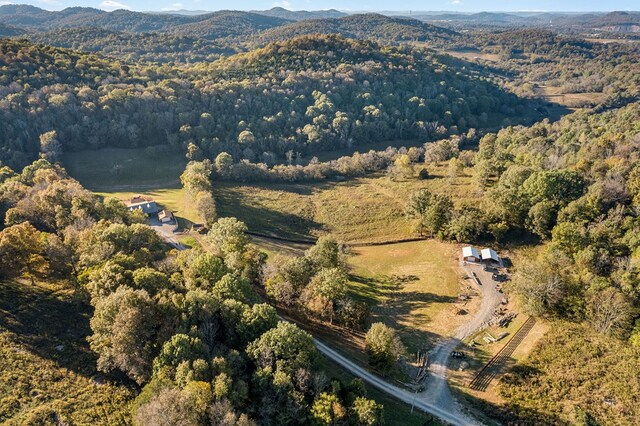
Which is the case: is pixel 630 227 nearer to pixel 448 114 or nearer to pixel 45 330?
pixel 45 330

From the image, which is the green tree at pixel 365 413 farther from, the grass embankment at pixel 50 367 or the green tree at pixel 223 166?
the green tree at pixel 223 166

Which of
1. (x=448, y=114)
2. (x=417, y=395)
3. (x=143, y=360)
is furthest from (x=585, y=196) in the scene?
(x=448, y=114)

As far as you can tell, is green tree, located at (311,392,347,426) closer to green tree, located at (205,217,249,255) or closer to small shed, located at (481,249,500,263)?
green tree, located at (205,217,249,255)

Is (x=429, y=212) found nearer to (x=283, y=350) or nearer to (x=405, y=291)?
(x=405, y=291)

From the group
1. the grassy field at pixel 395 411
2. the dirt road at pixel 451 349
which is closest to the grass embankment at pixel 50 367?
the grassy field at pixel 395 411

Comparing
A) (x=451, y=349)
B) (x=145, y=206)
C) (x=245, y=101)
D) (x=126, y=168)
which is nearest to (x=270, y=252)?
(x=145, y=206)

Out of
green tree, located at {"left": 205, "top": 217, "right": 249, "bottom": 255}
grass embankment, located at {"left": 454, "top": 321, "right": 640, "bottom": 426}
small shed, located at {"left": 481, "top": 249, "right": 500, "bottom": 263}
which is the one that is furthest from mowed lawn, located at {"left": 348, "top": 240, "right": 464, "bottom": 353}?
green tree, located at {"left": 205, "top": 217, "right": 249, "bottom": 255}
